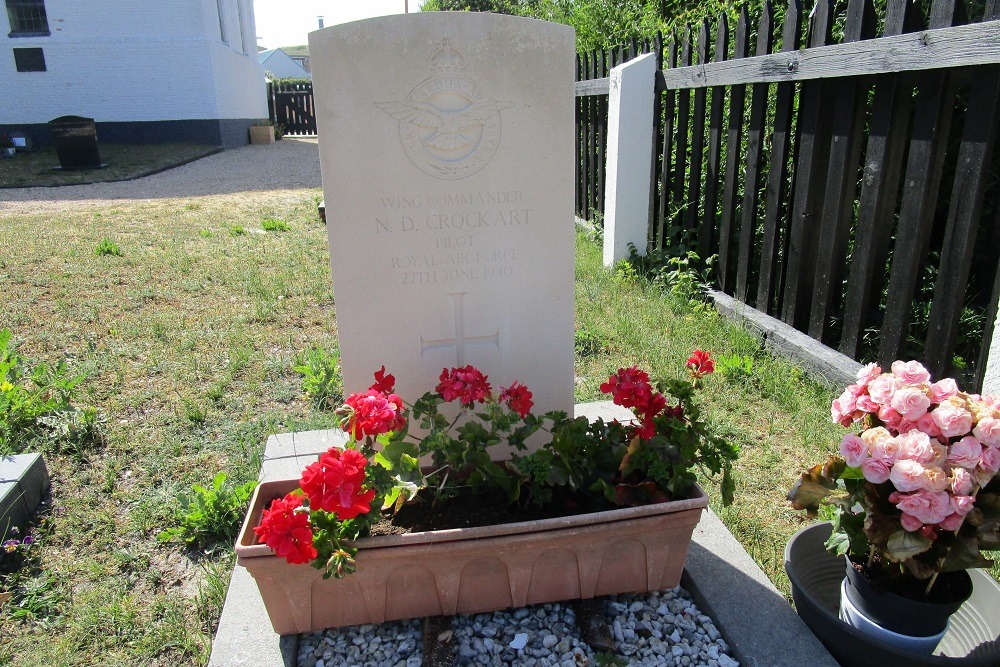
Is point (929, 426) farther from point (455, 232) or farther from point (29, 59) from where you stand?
point (29, 59)

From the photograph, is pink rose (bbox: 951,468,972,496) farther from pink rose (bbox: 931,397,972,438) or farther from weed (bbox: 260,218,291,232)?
weed (bbox: 260,218,291,232)

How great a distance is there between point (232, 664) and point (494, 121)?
1813 mm

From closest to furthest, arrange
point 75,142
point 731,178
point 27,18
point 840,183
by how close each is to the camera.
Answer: point 840,183, point 731,178, point 75,142, point 27,18

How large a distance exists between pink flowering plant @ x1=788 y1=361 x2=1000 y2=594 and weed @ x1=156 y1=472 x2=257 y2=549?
79.6 inches

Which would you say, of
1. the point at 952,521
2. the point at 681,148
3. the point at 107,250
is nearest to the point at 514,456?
the point at 952,521

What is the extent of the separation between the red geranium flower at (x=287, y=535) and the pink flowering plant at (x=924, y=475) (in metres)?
1.35

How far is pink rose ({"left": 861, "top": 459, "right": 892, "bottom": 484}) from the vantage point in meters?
1.62

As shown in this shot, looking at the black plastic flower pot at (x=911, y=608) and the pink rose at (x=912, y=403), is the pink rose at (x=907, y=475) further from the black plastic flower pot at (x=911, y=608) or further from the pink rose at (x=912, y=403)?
the black plastic flower pot at (x=911, y=608)

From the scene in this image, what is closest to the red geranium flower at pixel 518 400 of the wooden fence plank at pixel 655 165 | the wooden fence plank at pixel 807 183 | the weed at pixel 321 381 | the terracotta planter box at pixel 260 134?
the weed at pixel 321 381

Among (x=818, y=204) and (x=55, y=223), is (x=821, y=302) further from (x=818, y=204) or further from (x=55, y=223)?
(x=55, y=223)

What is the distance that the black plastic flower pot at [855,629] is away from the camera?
1707 mm

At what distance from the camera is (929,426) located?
5.32ft

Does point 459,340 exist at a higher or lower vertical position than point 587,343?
higher

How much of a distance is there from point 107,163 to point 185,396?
503 inches
